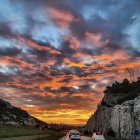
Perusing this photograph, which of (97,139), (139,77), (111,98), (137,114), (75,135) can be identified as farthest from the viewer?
(139,77)

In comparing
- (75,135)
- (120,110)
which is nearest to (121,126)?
(120,110)

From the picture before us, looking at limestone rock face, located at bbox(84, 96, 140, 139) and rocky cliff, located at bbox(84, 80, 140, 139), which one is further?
rocky cliff, located at bbox(84, 80, 140, 139)

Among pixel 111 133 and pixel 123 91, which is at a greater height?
pixel 123 91

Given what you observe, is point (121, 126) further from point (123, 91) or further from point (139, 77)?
point (139, 77)

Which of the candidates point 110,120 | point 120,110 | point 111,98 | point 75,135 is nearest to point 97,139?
point 75,135

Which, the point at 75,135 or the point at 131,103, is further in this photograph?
the point at 131,103

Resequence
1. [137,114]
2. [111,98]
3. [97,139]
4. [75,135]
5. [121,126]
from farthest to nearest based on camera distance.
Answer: [111,98], [121,126], [137,114], [75,135], [97,139]

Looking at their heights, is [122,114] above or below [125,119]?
above

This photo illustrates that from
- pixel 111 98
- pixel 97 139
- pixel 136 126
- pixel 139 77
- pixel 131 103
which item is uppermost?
pixel 139 77

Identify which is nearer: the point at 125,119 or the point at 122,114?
the point at 125,119

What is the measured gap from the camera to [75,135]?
76.6m

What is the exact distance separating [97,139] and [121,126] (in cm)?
3697

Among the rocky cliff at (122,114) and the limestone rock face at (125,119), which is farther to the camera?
the rocky cliff at (122,114)

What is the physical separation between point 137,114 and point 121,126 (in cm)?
1445
